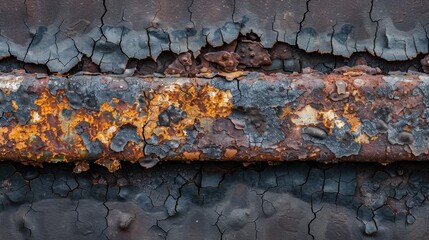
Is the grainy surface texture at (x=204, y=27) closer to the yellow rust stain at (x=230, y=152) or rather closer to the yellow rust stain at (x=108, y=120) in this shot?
the yellow rust stain at (x=108, y=120)

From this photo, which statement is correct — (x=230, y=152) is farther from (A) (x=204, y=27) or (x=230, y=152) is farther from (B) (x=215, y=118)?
(A) (x=204, y=27)

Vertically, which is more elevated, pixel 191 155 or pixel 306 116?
pixel 306 116

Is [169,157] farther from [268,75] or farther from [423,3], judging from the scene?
[423,3]

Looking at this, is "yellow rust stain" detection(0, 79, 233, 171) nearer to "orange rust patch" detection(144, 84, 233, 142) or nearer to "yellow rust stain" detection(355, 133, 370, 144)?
"orange rust patch" detection(144, 84, 233, 142)

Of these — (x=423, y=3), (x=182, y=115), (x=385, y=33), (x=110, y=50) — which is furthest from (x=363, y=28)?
(x=110, y=50)

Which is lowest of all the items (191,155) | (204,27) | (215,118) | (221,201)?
(221,201)

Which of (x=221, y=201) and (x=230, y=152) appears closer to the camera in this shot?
(x=230, y=152)

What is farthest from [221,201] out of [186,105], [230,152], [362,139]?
[362,139]

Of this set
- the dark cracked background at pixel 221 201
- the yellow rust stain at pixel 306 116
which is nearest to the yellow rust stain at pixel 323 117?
the yellow rust stain at pixel 306 116
